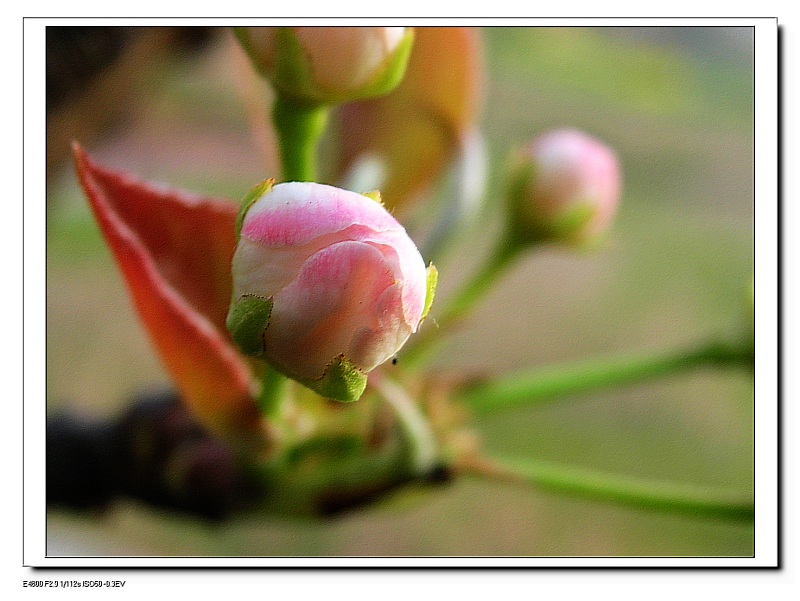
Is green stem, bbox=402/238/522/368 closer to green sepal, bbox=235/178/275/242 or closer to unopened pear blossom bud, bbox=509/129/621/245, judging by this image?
unopened pear blossom bud, bbox=509/129/621/245

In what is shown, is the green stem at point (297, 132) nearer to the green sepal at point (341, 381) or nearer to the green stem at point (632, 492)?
the green sepal at point (341, 381)

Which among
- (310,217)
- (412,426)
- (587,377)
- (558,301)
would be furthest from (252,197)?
(558,301)

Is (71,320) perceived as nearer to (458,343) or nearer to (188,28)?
(188,28)

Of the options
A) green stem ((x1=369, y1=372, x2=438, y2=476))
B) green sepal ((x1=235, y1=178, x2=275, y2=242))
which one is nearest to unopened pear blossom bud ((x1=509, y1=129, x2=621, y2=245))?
green stem ((x1=369, y1=372, x2=438, y2=476))

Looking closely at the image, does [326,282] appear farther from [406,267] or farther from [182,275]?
[182,275]

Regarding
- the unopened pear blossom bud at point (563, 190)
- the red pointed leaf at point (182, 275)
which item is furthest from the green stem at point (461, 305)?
the red pointed leaf at point (182, 275)

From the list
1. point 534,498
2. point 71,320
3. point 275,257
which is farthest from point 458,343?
point 275,257

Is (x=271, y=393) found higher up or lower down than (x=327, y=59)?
lower down
